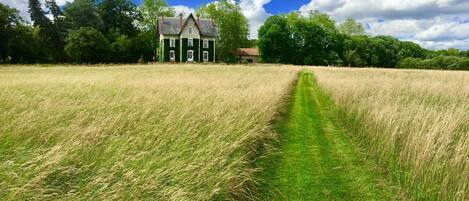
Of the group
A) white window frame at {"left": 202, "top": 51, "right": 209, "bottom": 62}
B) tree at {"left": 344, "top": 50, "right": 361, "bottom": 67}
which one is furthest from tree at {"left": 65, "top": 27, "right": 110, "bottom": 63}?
tree at {"left": 344, "top": 50, "right": 361, "bottom": 67}

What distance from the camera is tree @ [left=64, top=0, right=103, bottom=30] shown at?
225 ft

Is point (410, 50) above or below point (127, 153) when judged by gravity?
above

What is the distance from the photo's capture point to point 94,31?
194 ft

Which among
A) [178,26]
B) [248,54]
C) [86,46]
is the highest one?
[178,26]

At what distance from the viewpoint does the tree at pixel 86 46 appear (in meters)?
58.0

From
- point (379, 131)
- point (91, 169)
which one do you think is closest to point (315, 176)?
point (379, 131)

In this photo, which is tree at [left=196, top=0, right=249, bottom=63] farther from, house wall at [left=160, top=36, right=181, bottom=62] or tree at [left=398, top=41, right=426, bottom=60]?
tree at [left=398, top=41, right=426, bottom=60]

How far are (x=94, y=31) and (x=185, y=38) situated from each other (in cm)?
1737

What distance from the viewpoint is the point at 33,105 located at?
28.7ft

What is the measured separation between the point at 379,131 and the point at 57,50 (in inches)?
2698

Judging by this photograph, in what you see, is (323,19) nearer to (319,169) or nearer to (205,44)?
(205,44)

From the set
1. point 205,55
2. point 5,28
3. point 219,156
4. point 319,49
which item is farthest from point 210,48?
point 219,156

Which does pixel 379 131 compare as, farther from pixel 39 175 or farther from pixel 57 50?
pixel 57 50

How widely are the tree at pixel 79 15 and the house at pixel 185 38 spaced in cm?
1266
